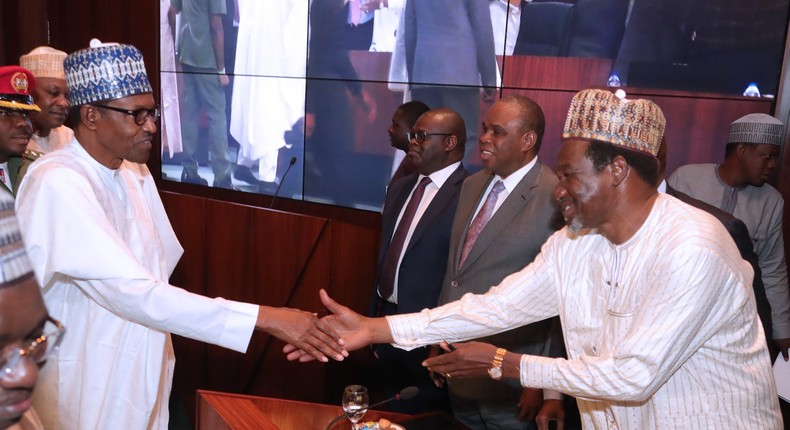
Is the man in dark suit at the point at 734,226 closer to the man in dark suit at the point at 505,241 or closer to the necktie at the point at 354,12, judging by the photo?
the man in dark suit at the point at 505,241

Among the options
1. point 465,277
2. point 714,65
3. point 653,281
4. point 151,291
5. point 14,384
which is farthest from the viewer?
point 714,65

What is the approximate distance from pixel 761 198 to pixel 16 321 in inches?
147

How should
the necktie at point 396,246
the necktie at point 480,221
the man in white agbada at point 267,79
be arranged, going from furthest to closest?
the man in white agbada at point 267,79
the necktie at point 396,246
the necktie at point 480,221

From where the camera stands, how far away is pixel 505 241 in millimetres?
2957

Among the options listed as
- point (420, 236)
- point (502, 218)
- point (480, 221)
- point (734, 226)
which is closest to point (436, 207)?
point (420, 236)

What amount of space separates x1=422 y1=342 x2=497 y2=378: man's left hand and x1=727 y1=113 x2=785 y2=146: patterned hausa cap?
2376mm

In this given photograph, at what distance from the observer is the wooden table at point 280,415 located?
7.48 ft

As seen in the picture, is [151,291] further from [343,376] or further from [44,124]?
[44,124]

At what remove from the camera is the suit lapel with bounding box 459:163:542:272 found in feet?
9.82

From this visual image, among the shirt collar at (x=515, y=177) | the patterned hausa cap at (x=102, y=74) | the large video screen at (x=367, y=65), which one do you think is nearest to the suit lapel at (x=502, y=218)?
the shirt collar at (x=515, y=177)

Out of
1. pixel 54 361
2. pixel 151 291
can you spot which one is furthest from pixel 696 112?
pixel 54 361

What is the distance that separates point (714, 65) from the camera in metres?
3.96

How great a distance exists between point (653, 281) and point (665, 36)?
109 inches

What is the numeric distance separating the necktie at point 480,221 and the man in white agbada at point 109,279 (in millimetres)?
910
